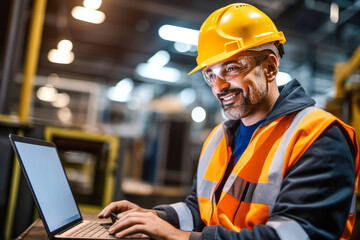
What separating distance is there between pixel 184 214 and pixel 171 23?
727 cm

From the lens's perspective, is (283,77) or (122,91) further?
(122,91)

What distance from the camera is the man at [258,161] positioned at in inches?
50.3

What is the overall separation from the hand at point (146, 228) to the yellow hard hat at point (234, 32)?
75 centimetres

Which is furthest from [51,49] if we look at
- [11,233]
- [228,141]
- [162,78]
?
[228,141]

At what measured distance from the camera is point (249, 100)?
172 cm

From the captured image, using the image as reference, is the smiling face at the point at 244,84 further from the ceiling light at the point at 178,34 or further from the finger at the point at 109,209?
the ceiling light at the point at 178,34

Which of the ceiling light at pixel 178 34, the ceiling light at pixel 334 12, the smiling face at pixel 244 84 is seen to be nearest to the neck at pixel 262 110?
the smiling face at pixel 244 84

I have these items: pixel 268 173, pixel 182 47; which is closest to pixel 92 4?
pixel 182 47

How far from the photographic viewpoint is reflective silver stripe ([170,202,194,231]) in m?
1.87

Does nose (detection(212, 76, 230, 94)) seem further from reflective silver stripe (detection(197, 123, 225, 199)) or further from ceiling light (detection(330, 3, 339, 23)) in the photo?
ceiling light (detection(330, 3, 339, 23))

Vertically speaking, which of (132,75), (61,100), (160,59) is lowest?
(61,100)

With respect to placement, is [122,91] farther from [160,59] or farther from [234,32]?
[234,32]

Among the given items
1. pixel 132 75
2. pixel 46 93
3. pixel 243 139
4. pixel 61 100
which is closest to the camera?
pixel 243 139

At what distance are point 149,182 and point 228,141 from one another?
30.9ft
